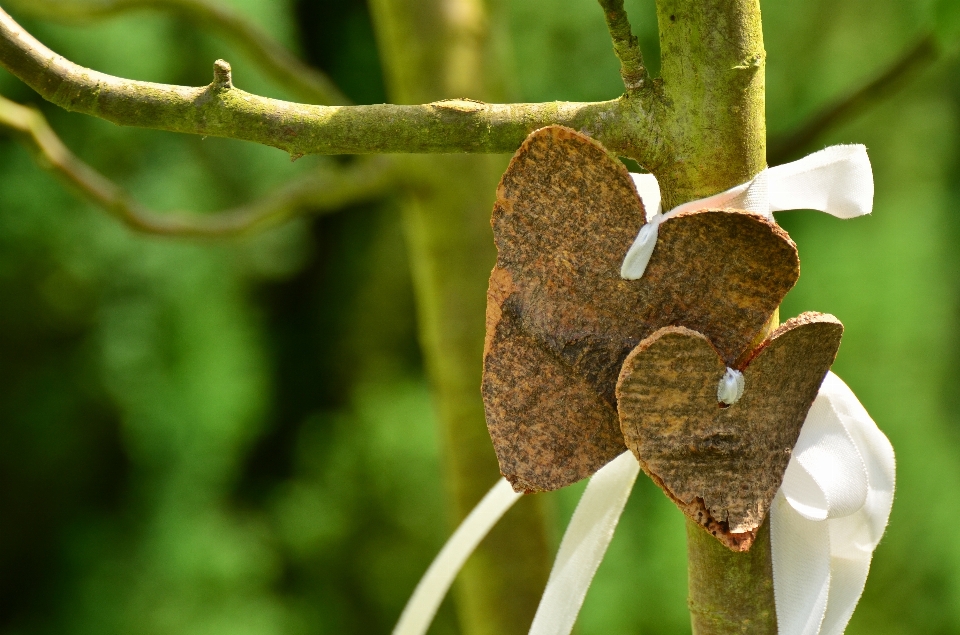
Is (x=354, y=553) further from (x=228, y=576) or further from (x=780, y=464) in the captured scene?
(x=780, y=464)

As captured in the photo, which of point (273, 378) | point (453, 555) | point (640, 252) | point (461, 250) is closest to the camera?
point (640, 252)

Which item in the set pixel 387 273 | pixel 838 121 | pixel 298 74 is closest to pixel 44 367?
pixel 387 273

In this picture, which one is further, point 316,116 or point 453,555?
point 453,555

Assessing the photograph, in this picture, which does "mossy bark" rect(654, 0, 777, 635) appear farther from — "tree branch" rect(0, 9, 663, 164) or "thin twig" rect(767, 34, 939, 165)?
"thin twig" rect(767, 34, 939, 165)

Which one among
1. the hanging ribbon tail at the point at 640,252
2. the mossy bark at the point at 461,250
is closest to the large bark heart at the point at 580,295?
the hanging ribbon tail at the point at 640,252

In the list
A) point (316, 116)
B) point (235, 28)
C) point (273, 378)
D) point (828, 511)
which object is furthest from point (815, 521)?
point (273, 378)

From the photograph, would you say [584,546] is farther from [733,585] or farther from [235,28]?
[235,28]


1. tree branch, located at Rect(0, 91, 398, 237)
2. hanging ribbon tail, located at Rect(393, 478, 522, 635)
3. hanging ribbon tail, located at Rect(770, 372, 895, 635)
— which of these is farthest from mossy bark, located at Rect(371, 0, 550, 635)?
hanging ribbon tail, located at Rect(770, 372, 895, 635)
